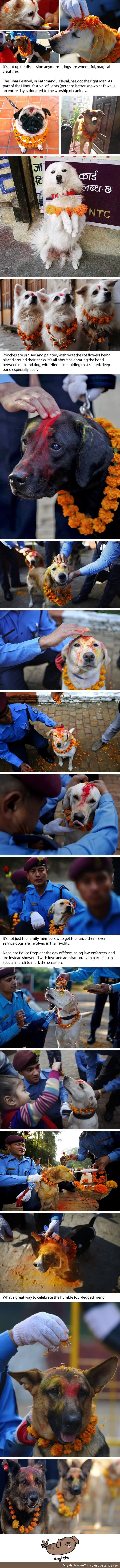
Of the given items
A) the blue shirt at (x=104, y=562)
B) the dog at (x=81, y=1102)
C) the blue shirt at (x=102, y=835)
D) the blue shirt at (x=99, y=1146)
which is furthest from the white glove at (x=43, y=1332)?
the blue shirt at (x=104, y=562)

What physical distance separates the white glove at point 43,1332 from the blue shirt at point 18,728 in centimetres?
328

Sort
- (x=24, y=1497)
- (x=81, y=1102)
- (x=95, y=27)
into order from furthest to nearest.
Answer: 1. (x=81, y=1102)
2. (x=24, y=1497)
3. (x=95, y=27)

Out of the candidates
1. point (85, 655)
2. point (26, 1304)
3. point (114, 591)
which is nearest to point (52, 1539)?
point (26, 1304)

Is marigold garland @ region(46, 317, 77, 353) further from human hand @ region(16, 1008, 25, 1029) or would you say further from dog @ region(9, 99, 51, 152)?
human hand @ region(16, 1008, 25, 1029)

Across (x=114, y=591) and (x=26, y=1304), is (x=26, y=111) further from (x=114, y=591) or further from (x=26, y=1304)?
(x=26, y=1304)

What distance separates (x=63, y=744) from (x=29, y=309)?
260cm

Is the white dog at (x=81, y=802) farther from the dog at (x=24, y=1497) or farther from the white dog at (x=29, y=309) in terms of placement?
the dog at (x=24, y=1497)

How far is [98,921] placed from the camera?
6742 mm

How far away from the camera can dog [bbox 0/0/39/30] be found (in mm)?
6492

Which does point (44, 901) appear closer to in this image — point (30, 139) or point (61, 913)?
point (61, 913)

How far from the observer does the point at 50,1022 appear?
673 centimetres

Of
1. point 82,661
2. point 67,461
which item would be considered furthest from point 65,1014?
point 67,461

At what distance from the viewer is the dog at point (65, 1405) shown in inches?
258

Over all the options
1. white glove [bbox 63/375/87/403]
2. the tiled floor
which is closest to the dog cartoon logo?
white glove [bbox 63/375/87/403]
